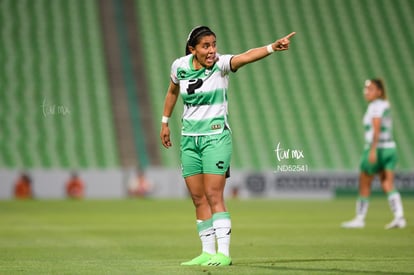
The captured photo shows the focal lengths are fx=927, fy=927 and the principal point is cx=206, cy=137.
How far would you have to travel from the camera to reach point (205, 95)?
27.7ft

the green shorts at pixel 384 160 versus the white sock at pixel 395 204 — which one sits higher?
the green shorts at pixel 384 160

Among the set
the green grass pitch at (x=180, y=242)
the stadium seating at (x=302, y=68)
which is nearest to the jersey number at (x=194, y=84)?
the green grass pitch at (x=180, y=242)

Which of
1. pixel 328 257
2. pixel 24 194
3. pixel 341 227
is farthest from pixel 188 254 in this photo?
pixel 24 194

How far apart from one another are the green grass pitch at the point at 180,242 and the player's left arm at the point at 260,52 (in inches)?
71.0

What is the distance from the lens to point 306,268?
7992mm

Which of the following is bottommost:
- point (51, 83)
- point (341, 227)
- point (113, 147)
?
point (341, 227)

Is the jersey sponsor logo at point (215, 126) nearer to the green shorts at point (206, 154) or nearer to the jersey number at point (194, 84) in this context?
the green shorts at point (206, 154)

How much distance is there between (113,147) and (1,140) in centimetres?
339

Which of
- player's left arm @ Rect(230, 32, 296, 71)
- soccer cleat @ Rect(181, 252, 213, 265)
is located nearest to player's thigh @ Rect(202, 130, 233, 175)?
player's left arm @ Rect(230, 32, 296, 71)

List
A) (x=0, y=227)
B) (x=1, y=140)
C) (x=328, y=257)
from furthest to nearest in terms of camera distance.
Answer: (x=1, y=140) < (x=0, y=227) < (x=328, y=257)

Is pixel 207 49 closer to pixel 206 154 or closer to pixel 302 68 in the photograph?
pixel 206 154

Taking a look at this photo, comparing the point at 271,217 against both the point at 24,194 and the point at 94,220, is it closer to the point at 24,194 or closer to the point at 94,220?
the point at 94,220

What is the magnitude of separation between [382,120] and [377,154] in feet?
1.89

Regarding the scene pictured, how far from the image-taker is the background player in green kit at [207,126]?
8.36 meters
